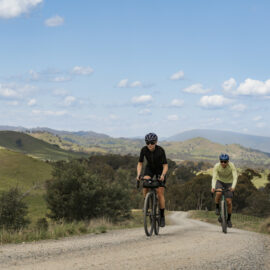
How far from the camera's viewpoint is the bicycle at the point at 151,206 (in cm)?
1209

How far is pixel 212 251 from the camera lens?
→ 348 inches

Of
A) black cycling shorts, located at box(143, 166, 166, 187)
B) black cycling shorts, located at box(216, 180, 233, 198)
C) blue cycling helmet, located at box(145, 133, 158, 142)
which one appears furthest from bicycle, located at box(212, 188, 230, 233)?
blue cycling helmet, located at box(145, 133, 158, 142)

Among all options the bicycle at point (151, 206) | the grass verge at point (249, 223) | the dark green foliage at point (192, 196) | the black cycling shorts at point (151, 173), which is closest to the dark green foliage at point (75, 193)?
the grass verge at point (249, 223)

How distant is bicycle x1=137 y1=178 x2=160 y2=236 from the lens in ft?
39.7

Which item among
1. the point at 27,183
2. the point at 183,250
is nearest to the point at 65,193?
the point at 183,250

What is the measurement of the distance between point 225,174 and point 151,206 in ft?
12.3

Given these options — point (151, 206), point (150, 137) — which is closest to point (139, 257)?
point (151, 206)

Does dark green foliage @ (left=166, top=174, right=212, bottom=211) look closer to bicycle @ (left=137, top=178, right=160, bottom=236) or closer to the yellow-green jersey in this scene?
the yellow-green jersey

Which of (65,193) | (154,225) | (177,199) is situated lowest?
(177,199)

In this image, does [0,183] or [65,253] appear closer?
[65,253]

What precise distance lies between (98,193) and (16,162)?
4207 inches

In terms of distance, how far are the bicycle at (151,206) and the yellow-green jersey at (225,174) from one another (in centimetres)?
312

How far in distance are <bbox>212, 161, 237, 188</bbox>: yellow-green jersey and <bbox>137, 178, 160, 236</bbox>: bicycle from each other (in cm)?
312

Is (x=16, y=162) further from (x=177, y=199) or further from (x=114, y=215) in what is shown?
(x=114, y=215)
